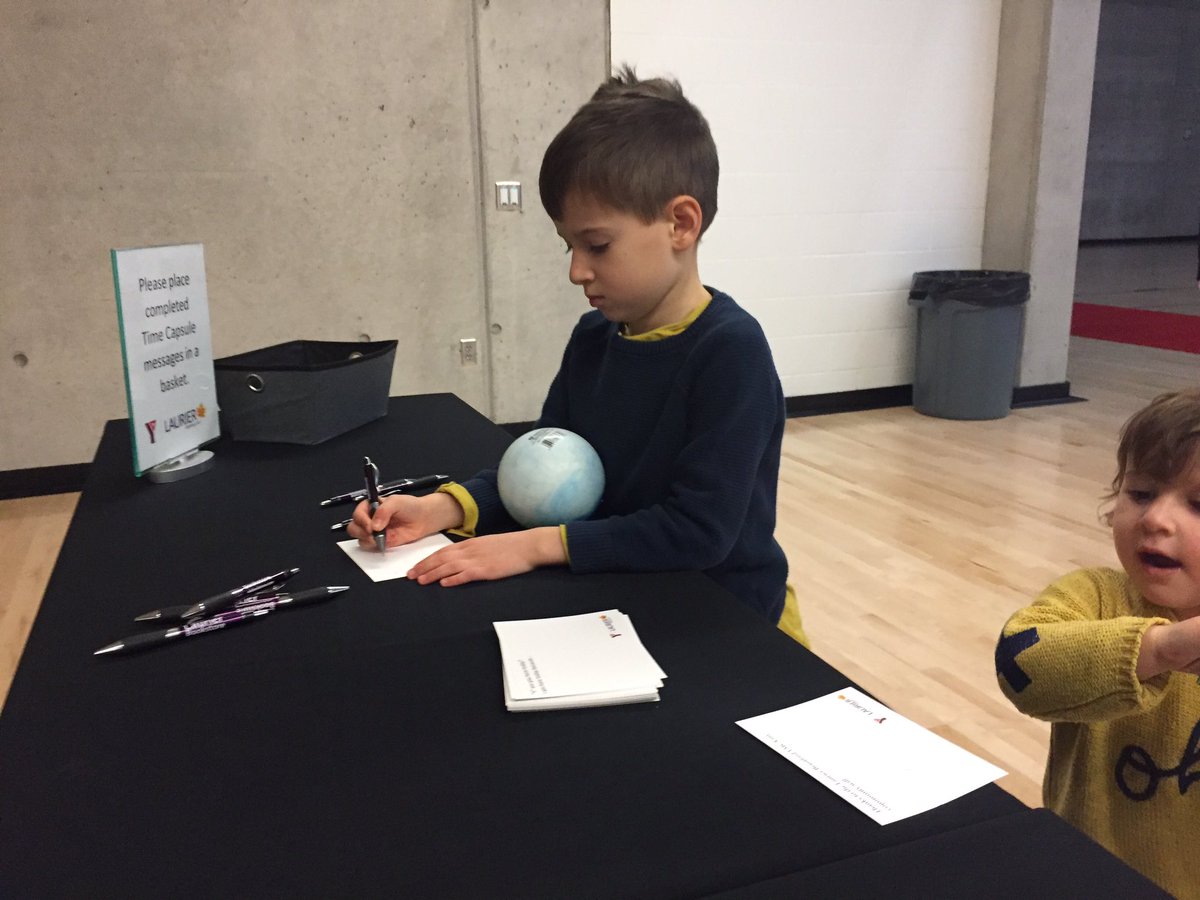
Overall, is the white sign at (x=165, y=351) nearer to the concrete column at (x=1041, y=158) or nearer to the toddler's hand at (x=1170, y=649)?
the toddler's hand at (x=1170, y=649)

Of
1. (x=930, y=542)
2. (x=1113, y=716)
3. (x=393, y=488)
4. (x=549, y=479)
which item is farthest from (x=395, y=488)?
(x=930, y=542)

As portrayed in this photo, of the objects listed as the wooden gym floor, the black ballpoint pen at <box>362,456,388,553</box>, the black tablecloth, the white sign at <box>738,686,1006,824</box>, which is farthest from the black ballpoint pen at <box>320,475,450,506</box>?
the wooden gym floor

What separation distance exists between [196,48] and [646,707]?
3936mm

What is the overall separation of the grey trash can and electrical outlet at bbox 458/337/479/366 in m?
2.38

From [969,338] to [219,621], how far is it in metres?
4.61

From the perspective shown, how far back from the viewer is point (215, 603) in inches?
44.2

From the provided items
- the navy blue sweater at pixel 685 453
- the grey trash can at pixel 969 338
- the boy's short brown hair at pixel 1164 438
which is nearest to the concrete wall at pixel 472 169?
the grey trash can at pixel 969 338

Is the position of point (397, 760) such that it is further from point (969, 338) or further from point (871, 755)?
point (969, 338)

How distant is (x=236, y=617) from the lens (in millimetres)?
1099

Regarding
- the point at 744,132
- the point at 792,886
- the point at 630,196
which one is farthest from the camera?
the point at 744,132

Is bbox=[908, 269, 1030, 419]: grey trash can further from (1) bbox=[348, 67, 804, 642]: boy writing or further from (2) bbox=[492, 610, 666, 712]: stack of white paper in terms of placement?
(2) bbox=[492, 610, 666, 712]: stack of white paper

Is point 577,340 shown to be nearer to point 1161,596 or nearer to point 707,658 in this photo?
point 707,658

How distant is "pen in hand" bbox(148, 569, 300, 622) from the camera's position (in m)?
1.10

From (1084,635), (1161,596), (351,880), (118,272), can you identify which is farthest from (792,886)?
(118,272)
